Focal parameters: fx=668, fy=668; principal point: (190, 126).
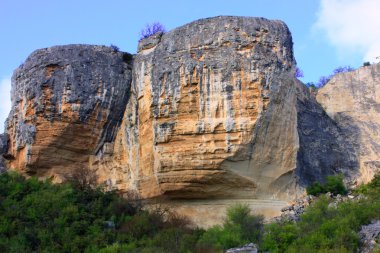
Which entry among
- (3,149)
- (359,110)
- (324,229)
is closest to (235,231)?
(324,229)

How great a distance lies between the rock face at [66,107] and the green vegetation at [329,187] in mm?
5963

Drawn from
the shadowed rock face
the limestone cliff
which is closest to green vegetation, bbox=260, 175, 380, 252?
the limestone cliff

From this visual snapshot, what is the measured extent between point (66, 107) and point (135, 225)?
432 cm

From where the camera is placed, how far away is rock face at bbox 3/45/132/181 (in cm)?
1906

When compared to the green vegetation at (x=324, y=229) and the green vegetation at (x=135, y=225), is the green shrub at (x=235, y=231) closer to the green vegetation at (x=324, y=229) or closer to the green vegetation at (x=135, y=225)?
the green vegetation at (x=135, y=225)

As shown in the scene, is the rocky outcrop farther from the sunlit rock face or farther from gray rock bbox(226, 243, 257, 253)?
gray rock bbox(226, 243, 257, 253)

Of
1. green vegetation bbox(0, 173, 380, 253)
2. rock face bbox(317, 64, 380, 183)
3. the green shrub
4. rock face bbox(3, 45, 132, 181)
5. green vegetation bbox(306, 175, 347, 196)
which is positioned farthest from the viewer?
rock face bbox(317, 64, 380, 183)

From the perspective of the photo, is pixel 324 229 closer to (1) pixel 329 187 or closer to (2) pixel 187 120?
(1) pixel 329 187

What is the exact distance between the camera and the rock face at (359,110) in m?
20.0

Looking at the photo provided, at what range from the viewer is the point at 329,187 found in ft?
58.2

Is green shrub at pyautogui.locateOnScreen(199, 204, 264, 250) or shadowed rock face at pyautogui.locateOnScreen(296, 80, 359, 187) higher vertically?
shadowed rock face at pyautogui.locateOnScreen(296, 80, 359, 187)

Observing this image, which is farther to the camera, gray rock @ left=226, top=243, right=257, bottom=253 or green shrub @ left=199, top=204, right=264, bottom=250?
green shrub @ left=199, top=204, right=264, bottom=250

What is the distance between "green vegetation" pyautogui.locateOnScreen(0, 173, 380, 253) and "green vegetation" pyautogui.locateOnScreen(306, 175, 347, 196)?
0.10ft

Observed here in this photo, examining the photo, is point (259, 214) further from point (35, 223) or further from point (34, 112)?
point (34, 112)
